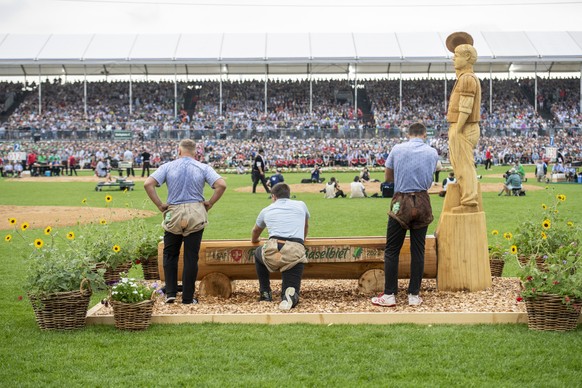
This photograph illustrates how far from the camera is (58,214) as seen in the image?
19.0 metres

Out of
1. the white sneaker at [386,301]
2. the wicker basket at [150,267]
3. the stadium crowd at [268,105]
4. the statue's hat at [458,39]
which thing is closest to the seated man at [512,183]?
the statue's hat at [458,39]

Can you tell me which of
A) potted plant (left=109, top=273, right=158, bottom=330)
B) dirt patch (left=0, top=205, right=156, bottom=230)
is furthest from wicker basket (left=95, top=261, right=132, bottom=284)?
dirt patch (left=0, top=205, right=156, bottom=230)

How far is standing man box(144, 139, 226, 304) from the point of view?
7648mm

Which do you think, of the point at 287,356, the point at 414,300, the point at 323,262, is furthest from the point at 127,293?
the point at 414,300

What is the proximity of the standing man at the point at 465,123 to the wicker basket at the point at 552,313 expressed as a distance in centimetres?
200

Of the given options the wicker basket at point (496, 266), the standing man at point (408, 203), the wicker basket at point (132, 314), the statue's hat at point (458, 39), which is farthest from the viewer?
the wicker basket at point (496, 266)

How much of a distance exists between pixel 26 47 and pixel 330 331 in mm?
54008

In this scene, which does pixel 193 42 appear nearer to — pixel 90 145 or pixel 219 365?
pixel 90 145

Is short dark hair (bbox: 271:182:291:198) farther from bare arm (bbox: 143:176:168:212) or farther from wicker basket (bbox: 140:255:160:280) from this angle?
wicker basket (bbox: 140:255:160:280)

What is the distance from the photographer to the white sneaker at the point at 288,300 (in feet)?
24.4

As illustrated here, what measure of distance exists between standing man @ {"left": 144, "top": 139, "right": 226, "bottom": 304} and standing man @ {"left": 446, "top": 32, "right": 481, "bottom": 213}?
280 centimetres

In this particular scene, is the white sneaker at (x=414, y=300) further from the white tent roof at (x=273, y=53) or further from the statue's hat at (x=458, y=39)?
the white tent roof at (x=273, y=53)

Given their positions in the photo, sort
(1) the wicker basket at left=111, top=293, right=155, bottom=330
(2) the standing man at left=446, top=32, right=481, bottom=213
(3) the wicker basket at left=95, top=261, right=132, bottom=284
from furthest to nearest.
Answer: (3) the wicker basket at left=95, top=261, right=132, bottom=284 < (2) the standing man at left=446, top=32, right=481, bottom=213 < (1) the wicker basket at left=111, top=293, right=155, bottom=330

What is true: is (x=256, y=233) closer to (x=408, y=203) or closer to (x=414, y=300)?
(x=408, y=203)
